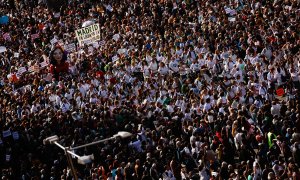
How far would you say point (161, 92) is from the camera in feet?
96.4

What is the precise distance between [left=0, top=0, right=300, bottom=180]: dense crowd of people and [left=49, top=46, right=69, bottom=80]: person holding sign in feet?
0.17

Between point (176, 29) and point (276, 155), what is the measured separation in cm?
1374

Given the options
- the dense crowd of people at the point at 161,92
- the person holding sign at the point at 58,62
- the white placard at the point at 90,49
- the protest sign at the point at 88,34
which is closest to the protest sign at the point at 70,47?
the dense crowd of people at the point at 161,92

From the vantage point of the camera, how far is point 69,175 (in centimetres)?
2478

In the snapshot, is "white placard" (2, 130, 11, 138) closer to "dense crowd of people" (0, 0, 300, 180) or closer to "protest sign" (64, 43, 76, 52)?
"dense crowd of people" (0, 0, 300, 180)

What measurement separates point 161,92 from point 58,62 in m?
7.81

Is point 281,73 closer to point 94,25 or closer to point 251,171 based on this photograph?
point 251,171

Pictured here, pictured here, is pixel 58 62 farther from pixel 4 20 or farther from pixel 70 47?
pixel 4 20

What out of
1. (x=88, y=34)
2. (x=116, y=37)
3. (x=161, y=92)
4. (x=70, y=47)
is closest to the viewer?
(x=161, y=92)

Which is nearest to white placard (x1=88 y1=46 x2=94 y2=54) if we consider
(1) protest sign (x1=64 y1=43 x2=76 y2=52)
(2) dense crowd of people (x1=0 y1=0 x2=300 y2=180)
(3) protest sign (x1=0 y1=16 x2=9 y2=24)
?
(2) dense crowd of people (x1=0 y1=0 x2=300 y2=180)

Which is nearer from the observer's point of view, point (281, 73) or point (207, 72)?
point (281, 73)

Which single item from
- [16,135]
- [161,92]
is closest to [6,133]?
[16,135]

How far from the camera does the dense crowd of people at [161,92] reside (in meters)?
24.0

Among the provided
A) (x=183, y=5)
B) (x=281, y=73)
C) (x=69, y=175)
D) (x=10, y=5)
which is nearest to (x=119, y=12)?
(x=183, y=5)
